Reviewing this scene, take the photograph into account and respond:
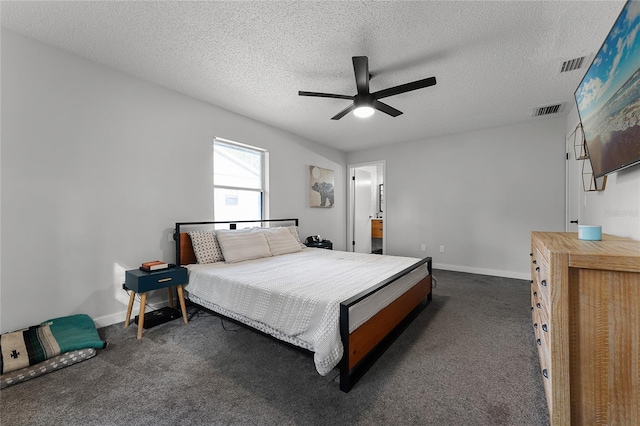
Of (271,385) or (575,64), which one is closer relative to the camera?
(271,385)

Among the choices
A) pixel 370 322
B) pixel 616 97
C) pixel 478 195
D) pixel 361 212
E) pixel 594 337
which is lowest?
pixel 370 322

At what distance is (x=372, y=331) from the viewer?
193cm

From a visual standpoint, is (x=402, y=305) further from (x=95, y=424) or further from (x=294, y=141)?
(x=294, y=141)

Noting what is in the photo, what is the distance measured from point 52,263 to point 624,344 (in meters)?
3.75

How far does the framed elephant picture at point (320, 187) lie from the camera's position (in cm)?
516

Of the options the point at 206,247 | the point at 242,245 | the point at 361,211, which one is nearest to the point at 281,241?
the point at 242,245

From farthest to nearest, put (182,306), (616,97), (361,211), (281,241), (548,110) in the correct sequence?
(361,211)
(281,241)
(548,110)
(182,306)
(616,97)

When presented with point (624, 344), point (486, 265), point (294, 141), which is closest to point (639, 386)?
point (624, 344)

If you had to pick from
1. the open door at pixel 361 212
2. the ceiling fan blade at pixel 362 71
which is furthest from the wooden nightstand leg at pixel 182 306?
the open door at pixel 361 212

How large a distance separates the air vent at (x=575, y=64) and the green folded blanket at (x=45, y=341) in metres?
4.86

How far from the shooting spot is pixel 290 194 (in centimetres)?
473

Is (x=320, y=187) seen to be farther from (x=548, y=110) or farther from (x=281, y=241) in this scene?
(x=548, y=110)

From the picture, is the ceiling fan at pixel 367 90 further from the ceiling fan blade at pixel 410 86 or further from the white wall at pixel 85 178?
the white wall at pixel 85 178

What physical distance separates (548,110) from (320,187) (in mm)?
3737
